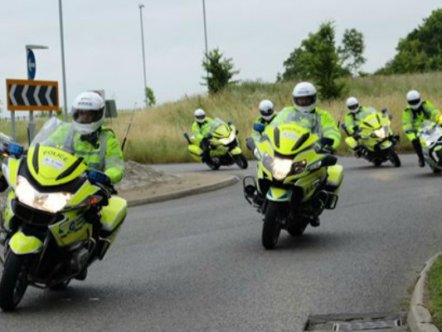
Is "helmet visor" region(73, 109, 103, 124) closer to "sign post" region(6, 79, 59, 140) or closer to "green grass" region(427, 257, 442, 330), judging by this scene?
"green grass" region(427, 257, 442, 330)

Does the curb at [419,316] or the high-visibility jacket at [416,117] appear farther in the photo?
the high-visibility jacket at [416,117]

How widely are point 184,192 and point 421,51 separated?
8990cm

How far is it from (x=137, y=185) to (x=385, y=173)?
5558 mm

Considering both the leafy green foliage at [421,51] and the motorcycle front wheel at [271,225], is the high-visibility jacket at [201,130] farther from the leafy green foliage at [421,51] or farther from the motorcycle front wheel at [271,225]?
the leafy green foliage at [421,51]

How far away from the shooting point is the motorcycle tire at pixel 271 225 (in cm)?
970

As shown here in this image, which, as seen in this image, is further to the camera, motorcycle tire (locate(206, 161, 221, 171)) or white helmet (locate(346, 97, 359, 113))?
motorcycle tire (locate(206, 161, 221, 171))

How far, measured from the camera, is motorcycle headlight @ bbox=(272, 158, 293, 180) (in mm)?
9664

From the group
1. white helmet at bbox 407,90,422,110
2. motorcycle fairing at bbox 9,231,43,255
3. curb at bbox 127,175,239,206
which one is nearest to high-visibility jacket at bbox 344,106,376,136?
white helmet at bbox 407,90,422,110

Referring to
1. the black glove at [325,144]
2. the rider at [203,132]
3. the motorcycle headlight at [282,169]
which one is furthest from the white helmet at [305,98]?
the rider at [203,132]

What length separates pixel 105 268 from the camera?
9.50m

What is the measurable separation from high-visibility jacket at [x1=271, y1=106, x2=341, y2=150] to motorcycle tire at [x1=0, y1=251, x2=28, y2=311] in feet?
14.1

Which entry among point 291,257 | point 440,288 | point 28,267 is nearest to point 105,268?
point 291,257

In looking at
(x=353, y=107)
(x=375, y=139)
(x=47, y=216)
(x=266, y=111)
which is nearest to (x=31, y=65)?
(x=266, y=111)

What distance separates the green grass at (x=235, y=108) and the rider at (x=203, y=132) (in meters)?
6.68
